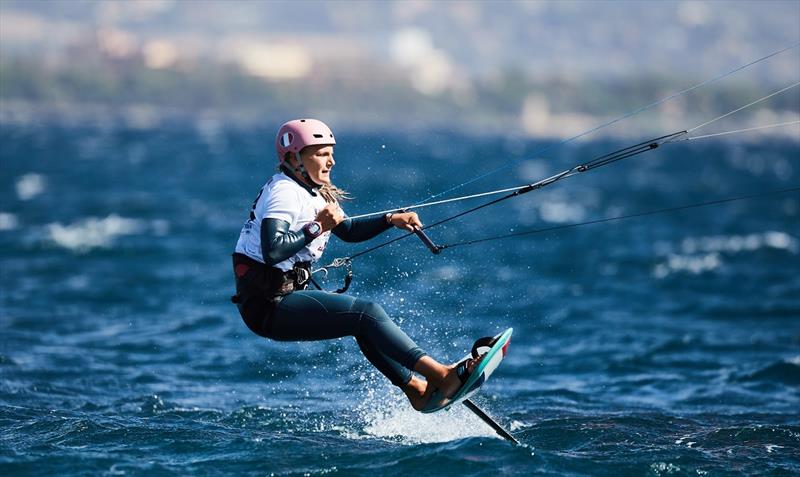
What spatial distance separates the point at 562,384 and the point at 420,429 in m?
3.83

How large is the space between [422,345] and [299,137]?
19.4 ft

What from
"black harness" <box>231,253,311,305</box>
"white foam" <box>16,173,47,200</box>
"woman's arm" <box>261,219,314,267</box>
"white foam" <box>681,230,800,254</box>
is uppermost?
"white foam" <box>16,173,47,200</box>

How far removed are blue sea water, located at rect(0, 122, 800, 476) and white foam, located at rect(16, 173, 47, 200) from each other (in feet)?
14.5

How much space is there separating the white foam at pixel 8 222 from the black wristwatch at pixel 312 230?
23.3 meters

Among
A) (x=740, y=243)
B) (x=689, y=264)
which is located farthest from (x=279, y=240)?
(x=740, y=243)

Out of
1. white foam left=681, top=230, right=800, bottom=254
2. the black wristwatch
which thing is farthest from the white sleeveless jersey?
white foam left=681, top=230, right=800, bottom=254

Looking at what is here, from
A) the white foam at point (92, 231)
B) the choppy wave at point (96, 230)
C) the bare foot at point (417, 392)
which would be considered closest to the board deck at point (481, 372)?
the bare foot at point (417, 392)

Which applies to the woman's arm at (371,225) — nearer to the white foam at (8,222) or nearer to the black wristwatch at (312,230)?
the black wristwatch at (312,230)

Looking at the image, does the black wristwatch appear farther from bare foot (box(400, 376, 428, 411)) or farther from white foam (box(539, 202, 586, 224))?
white foam (box(539, 202, 586, 224))

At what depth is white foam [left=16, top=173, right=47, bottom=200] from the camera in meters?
42.7

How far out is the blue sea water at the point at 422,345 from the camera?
8.76 meters

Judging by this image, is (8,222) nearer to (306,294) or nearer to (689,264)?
(689,264)

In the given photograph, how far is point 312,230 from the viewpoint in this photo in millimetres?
8164

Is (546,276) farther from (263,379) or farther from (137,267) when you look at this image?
(263,379)
